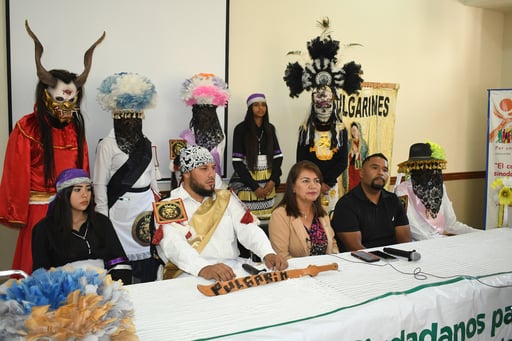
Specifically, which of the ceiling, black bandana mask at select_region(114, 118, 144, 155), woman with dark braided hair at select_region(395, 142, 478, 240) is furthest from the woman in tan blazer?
the ceiling

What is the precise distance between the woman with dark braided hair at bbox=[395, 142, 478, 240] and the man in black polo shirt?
16.8 inches

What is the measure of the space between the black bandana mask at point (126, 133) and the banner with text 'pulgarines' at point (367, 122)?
2455mm

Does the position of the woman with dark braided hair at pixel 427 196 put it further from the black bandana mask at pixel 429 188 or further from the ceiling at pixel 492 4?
the ceiling at pixel 492 4

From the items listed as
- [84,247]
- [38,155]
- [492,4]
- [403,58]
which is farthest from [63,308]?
[492,4]

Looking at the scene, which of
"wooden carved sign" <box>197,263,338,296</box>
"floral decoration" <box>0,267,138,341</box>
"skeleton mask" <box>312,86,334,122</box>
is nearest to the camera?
"floral decoration" <box>0,267,138,341</box>

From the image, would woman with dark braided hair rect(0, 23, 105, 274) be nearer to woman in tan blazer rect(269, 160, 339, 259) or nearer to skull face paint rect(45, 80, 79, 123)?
skull face paint rect(45, 80, 79, 123)

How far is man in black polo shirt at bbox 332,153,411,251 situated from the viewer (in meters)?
2.88

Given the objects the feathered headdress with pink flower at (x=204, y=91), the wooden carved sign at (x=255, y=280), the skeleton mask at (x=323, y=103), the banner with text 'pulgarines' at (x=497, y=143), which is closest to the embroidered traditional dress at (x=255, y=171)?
the feathered headdress with pink flower at (x=204, y=91)

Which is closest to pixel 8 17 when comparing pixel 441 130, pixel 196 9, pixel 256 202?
pixel 196 9

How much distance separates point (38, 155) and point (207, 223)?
130 cm

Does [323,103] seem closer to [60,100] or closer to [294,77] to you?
[294,77]

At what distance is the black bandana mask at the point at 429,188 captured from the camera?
11.5 feet

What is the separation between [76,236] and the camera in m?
2.41

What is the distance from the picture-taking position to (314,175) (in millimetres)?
2744
